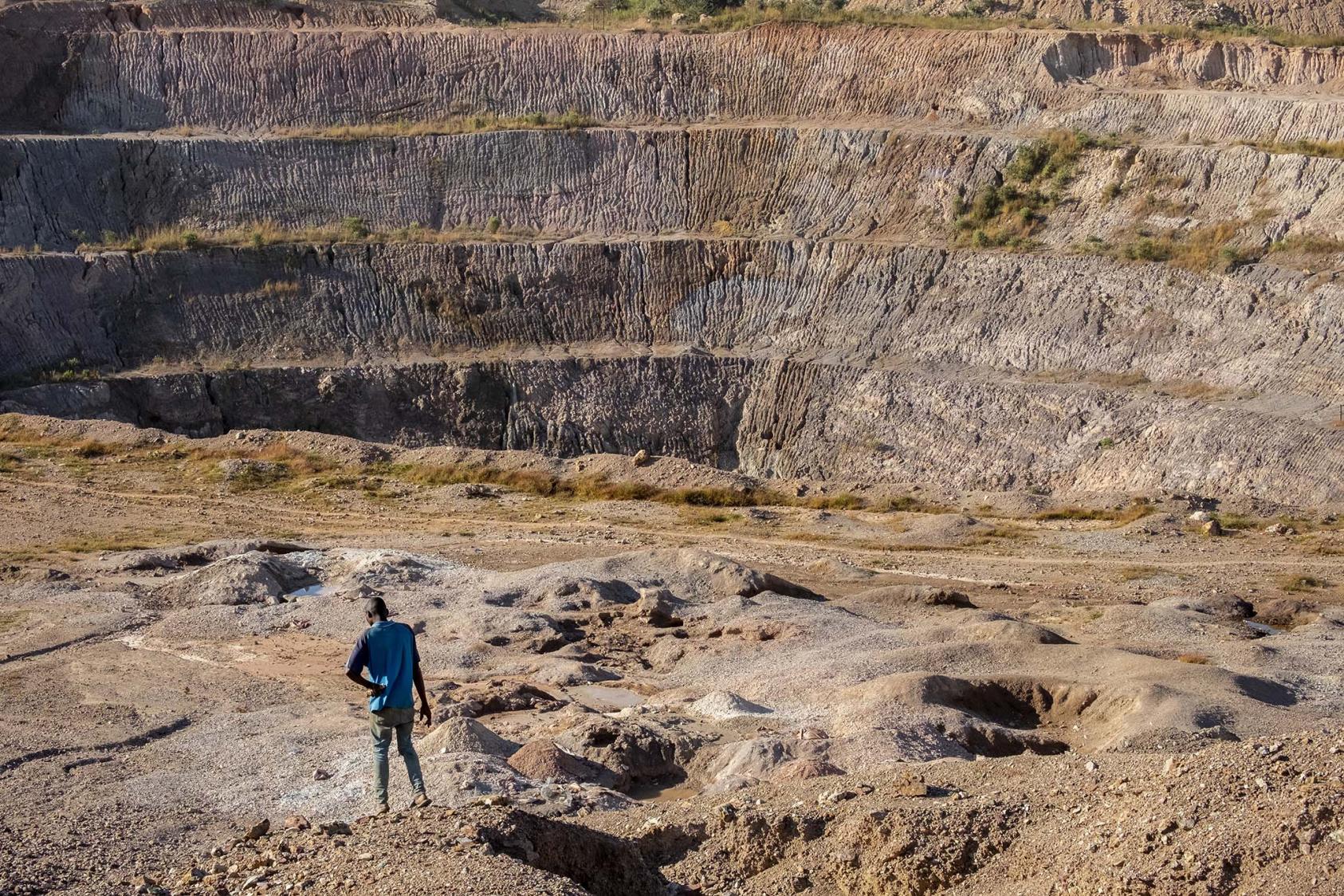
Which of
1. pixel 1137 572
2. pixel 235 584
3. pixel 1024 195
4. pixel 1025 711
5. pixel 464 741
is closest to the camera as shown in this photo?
pixel 464 741

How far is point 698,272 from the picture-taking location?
127 feet

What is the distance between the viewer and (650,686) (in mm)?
16938

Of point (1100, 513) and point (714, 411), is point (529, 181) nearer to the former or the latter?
point (714, 411)

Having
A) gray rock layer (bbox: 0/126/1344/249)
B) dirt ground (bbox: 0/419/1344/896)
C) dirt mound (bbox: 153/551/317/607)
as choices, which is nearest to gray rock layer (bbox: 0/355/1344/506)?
dirt ground (bbox: 0/419/1344/896)

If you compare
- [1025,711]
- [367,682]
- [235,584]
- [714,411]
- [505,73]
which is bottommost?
[714,411]

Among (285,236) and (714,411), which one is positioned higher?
(285,236)

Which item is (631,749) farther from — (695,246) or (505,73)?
(505,73)

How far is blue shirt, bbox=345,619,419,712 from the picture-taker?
11250 millimetres

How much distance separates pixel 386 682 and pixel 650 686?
6.03 meters

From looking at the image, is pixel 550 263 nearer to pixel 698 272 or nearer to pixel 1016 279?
pixel 698 272

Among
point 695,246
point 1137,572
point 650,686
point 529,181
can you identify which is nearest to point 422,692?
point 650,686

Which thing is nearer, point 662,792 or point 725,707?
point 662,792

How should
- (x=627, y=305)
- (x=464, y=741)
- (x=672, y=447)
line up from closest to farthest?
(x=464, y=741), (x=672, y=447), (x=627, y=305)

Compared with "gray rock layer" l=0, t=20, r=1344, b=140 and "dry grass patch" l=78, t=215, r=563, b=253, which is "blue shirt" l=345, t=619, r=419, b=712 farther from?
"gray rock layer" l=0, t=20, r=1344, b=140
